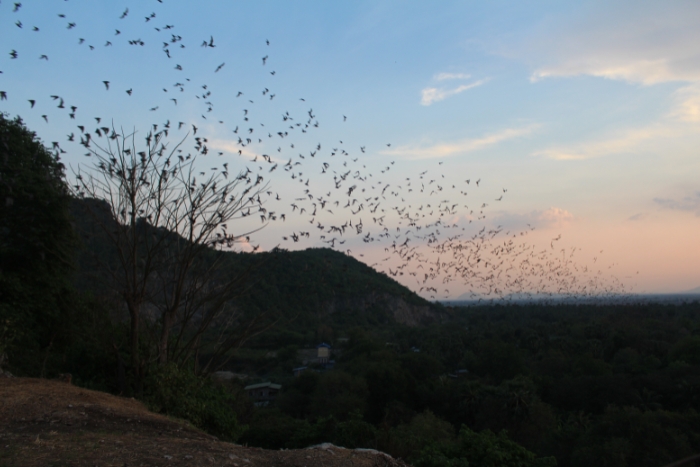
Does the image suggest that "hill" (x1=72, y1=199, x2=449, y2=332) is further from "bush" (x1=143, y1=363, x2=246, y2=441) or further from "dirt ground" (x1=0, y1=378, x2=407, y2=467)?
"dirt ground" (x1=0, y1=378, x2=407, y2=467)

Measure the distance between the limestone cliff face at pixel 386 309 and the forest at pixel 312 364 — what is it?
5.63m

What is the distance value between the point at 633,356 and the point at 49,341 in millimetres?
39133

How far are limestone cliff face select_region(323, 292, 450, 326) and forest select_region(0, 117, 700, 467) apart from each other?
563cm

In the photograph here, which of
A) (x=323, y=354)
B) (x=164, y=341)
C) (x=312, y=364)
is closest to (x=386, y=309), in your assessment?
(x=323, y=354)

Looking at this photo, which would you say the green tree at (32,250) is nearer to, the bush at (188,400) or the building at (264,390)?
the bush at (188,400)

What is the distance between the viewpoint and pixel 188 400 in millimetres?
11320

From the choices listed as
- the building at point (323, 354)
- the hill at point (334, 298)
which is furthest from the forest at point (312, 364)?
the building at point (323, 354)

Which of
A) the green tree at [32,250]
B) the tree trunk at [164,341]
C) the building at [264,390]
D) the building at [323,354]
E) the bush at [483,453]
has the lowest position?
the building at [264,390]

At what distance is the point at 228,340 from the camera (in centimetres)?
1385

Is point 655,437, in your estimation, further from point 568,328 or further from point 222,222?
point 568,328

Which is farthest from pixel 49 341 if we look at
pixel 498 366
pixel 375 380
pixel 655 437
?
pixel 498 366

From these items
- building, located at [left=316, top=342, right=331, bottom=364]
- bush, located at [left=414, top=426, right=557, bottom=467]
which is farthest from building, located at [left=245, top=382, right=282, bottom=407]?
bush, located at [left=414, top=426, right=557, bottom=467]

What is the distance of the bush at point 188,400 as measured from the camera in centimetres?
1102

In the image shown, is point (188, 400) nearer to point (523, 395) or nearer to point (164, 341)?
point (164, 341)
